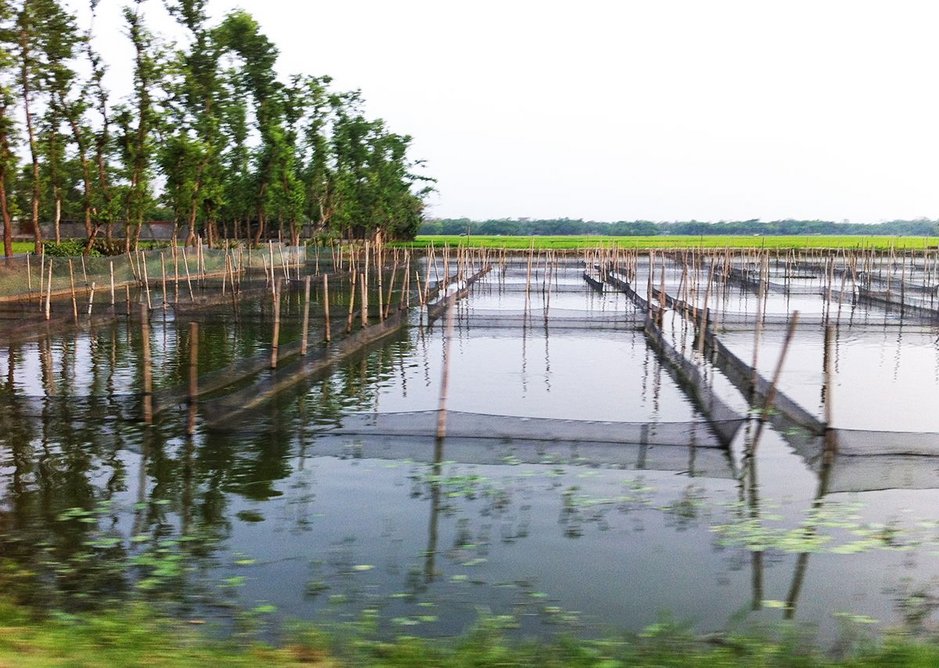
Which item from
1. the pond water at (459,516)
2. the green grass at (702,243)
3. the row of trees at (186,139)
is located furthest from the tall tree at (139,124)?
the green grass at (702,243)

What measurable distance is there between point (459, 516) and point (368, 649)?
9.41 ft

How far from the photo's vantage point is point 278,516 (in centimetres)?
702

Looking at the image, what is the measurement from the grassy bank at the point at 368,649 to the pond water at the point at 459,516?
54cm

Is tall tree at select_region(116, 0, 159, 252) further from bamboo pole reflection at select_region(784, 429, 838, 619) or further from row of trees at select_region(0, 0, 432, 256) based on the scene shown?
bamboo pole reflection at select_region(784, 429, 838, 619)

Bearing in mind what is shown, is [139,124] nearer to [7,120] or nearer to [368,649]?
[7,120]

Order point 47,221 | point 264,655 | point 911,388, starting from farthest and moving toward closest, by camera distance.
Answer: point 47,221 → point 911,388 → point 264,655


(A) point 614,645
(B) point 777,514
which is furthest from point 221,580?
(B) point 777,514

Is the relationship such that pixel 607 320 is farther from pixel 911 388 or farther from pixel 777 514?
pixel 777 514

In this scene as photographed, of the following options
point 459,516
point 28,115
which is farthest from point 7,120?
point 459,516

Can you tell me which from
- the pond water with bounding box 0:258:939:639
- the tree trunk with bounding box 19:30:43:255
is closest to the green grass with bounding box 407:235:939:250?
the tree trunk with bounding box 19:30:43:255

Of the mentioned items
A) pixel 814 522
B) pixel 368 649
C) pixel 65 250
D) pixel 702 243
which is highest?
pixel 702 243

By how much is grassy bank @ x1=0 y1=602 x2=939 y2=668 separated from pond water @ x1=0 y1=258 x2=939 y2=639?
0.54 m

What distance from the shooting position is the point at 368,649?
420 cm

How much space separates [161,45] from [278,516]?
24.0 m
